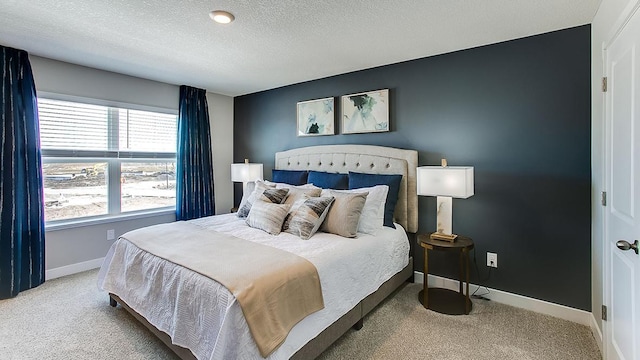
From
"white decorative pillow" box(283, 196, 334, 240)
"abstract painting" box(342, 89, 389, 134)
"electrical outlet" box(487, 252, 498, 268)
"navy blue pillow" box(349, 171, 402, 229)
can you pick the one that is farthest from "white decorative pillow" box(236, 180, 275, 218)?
"electrical outlet" box(487, 252, 498, 268)

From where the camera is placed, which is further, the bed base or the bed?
the bed base

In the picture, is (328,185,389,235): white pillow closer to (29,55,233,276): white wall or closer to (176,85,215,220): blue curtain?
(176,85,215,220): blue curtain

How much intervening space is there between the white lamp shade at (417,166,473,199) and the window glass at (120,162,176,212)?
11.8ft

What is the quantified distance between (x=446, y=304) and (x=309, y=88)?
10.1ft

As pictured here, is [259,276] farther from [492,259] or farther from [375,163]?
[492,259]

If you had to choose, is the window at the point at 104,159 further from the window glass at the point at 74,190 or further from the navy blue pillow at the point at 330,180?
the navy blue pillow at the point at 330,180

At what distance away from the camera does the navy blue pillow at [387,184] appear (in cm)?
299

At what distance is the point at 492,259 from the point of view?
2789 millimetres

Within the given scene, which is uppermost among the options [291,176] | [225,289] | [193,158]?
[193,158]

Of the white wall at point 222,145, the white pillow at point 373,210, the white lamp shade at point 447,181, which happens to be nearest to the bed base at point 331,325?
the white pillow at point 373,210

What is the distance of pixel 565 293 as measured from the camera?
97.2 inches

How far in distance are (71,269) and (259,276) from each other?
124 inches

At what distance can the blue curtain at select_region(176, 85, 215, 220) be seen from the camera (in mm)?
4305

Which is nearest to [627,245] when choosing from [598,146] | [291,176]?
[598,146]
